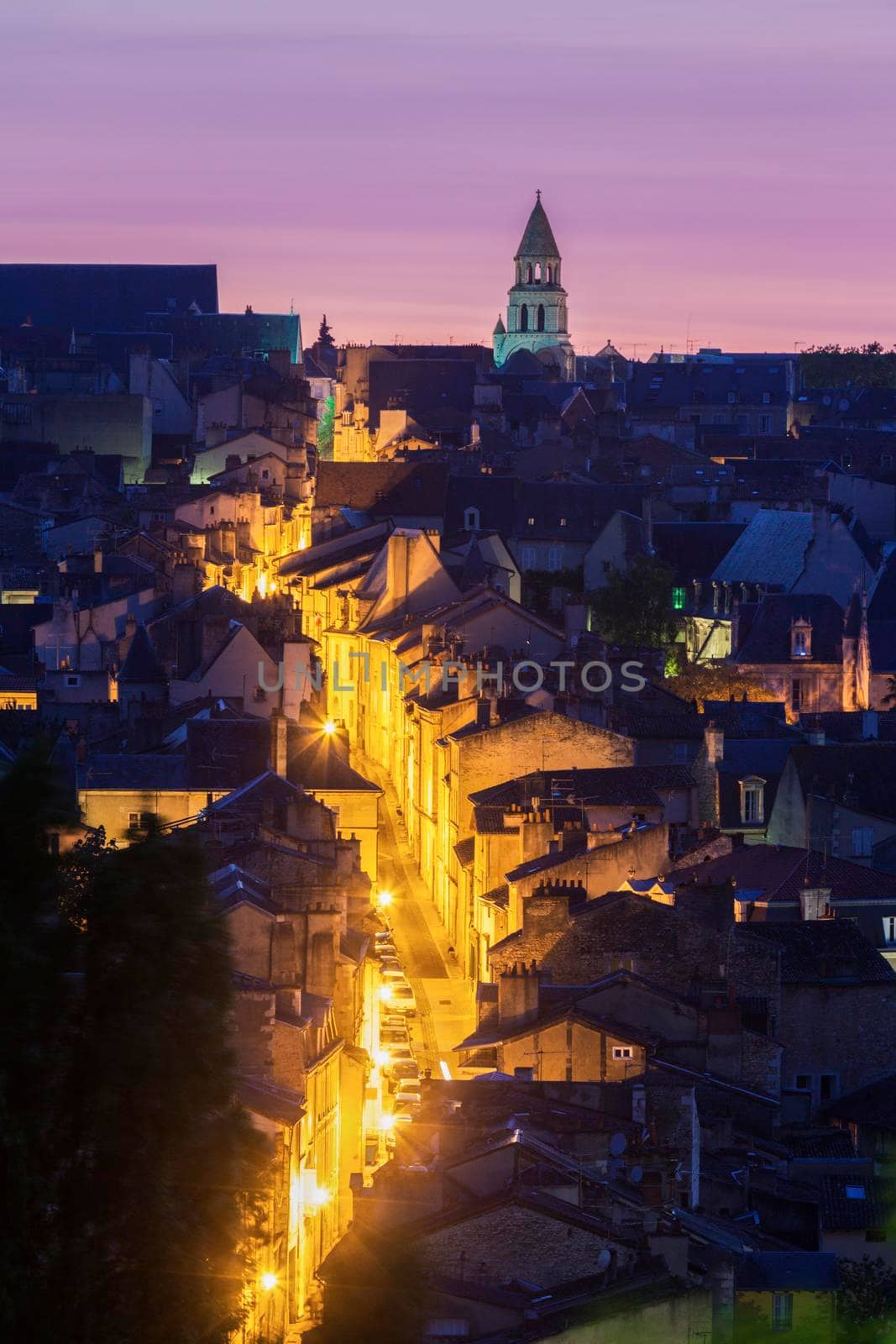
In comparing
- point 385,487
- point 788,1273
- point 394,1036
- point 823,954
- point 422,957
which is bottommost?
point 788,1273

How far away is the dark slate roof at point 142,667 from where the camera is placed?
59.2 m

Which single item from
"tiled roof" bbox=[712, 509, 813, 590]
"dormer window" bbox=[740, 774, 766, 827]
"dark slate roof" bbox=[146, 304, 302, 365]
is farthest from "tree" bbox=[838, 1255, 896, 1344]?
"dark slate roof" bbox=[146, 304, 302, 365]

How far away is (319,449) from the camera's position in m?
127

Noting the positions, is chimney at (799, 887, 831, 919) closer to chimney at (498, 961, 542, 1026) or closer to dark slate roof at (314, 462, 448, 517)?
chimney at (498, 961, 542, 1026)

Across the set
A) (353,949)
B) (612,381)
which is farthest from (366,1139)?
(612,381)

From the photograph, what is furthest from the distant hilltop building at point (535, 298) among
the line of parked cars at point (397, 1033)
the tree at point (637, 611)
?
the line of parked cars at point (397, 1033)

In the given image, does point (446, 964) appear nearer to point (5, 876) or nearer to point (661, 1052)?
point (661, 1052)

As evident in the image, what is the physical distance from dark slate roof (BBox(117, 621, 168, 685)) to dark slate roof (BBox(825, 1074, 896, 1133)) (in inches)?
889

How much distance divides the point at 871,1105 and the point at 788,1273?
33.4 feet

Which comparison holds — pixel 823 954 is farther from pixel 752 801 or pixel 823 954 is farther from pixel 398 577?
pixel 398 577

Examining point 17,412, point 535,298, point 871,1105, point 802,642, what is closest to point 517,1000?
point 871,1105

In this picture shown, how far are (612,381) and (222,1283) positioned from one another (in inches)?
4921

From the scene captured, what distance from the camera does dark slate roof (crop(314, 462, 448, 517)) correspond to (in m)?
91.5

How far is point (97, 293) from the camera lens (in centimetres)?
14650
